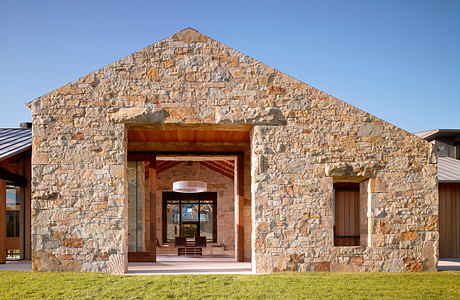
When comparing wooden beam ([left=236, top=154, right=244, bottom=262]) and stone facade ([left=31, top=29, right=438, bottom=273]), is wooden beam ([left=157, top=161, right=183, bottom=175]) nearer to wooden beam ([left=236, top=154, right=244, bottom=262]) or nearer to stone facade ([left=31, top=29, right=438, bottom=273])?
wooden beam ([left=236, top=154, right=244, bottom=262])

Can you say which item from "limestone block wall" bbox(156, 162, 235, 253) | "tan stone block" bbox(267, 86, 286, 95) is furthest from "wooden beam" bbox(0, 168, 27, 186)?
"limestone block wall" bbox(156, 162, 235, 253)

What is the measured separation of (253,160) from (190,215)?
10.5 meters

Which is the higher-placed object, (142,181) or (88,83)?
(88,83)

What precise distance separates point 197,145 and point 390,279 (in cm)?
593

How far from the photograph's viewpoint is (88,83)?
8.84 meters

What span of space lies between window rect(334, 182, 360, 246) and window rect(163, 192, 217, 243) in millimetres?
7869

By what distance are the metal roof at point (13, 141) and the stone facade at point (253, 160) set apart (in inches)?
74.4

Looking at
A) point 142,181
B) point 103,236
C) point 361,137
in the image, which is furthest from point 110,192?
point 361,137

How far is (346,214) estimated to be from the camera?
457 inches

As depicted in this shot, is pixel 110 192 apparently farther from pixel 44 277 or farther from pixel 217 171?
pixel 217 171

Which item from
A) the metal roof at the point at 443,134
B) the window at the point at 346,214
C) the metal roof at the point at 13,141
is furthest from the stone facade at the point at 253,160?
the metal roof at the point at 443,134

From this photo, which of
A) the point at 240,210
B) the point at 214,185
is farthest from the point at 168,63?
the point at 214,185

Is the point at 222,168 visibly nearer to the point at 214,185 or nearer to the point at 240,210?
the point at 214,185

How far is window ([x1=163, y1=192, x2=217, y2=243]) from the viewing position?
18641mm
